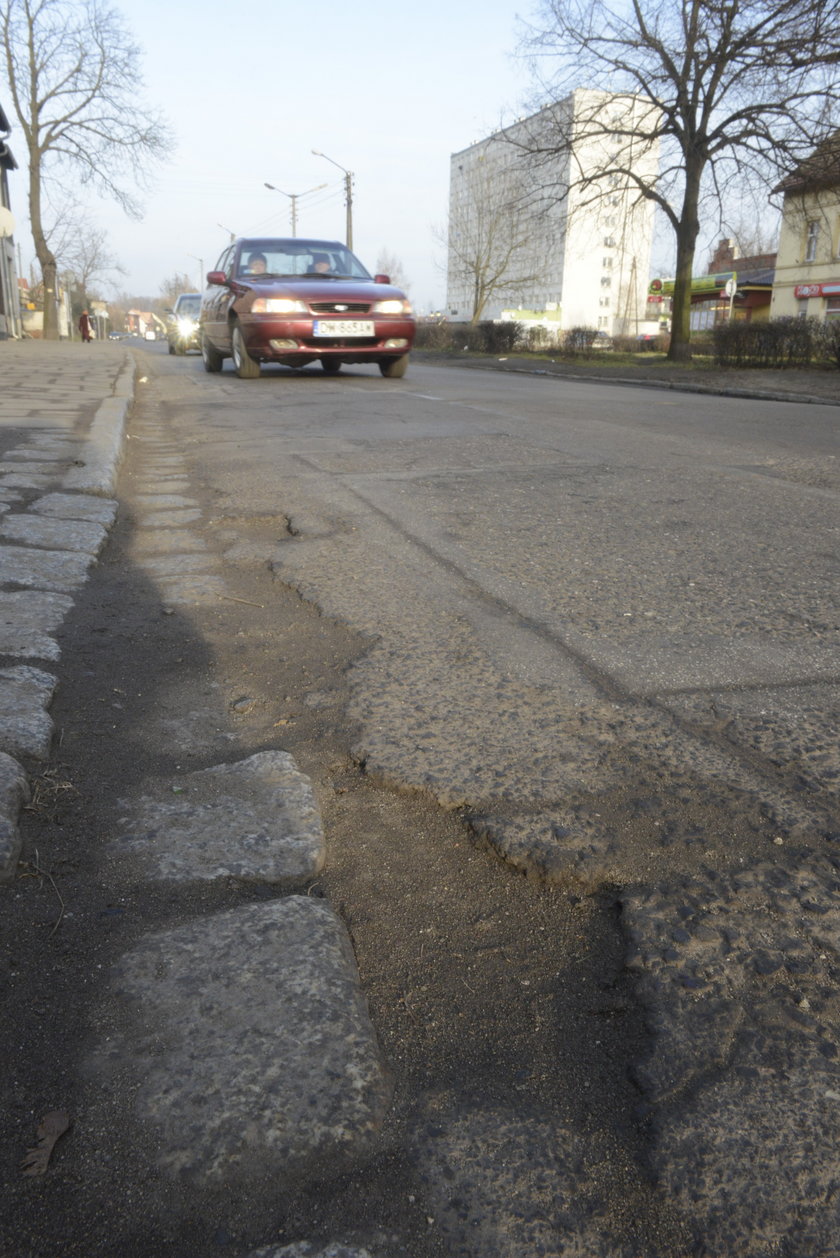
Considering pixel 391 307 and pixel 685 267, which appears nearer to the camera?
pixel 391 307

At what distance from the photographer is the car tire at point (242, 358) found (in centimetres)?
1134

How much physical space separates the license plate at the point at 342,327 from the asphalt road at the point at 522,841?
7.35m

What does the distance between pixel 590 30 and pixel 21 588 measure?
69.9 ft

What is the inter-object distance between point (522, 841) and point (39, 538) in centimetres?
255

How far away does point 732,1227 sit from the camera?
0.89m

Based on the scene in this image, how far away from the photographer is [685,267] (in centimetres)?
2053

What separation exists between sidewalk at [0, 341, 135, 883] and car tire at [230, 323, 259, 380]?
3.27m

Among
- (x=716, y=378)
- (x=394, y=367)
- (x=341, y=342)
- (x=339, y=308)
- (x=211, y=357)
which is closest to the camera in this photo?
(x=339, y=308)

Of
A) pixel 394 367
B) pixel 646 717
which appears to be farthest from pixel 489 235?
pixel 646 717

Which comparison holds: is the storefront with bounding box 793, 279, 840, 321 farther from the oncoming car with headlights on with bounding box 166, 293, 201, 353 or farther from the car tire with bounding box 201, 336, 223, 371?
the car tire with bounding box 201, 336, 223, 371

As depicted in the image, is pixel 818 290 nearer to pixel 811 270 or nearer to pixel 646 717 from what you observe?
pixel 811 270

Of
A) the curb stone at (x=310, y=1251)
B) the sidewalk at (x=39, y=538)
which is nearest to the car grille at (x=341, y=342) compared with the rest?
the sidewalk at (x=39, y=538)

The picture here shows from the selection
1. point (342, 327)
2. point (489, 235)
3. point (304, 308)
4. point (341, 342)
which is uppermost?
point (489, 235)

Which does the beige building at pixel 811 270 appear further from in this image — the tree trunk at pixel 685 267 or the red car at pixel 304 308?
the red car at pixel 304 308
